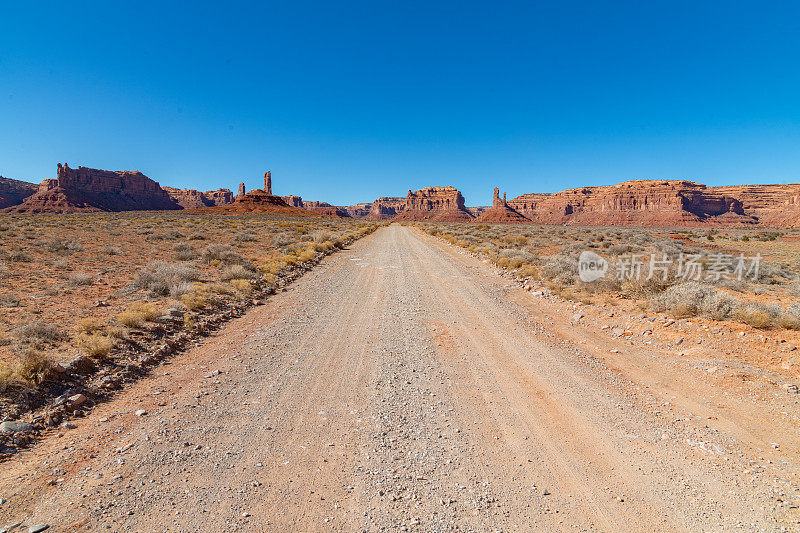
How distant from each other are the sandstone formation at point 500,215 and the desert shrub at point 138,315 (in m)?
143

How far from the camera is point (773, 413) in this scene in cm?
462

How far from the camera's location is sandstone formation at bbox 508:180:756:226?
446 feet

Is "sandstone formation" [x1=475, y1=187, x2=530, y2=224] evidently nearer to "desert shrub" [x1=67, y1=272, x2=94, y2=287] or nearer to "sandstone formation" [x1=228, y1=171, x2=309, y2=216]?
"sandstone formation" [x1=228, y1=171, x2=309, y2=216]

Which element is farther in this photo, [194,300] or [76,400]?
[194,300]

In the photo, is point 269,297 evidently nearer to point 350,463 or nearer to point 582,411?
point 350,463

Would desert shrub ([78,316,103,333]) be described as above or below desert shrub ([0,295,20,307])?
below

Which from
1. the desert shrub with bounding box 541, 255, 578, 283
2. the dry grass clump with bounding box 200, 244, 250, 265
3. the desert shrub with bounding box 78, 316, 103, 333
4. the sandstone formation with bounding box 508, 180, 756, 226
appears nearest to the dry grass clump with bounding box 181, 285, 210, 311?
the desert shrub with bounding box 78, 316, 103, 333

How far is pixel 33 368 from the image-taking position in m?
4.75

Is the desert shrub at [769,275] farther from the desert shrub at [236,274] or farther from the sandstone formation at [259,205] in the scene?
the sandstone formation at [259,205]

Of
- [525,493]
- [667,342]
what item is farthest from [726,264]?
[525,493]

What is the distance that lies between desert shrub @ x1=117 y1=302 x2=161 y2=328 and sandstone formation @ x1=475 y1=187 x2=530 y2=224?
469ft

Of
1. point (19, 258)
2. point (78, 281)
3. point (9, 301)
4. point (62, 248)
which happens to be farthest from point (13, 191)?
point (9, 301)

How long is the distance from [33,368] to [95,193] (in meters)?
185

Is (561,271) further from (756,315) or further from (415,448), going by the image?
(415,448)
